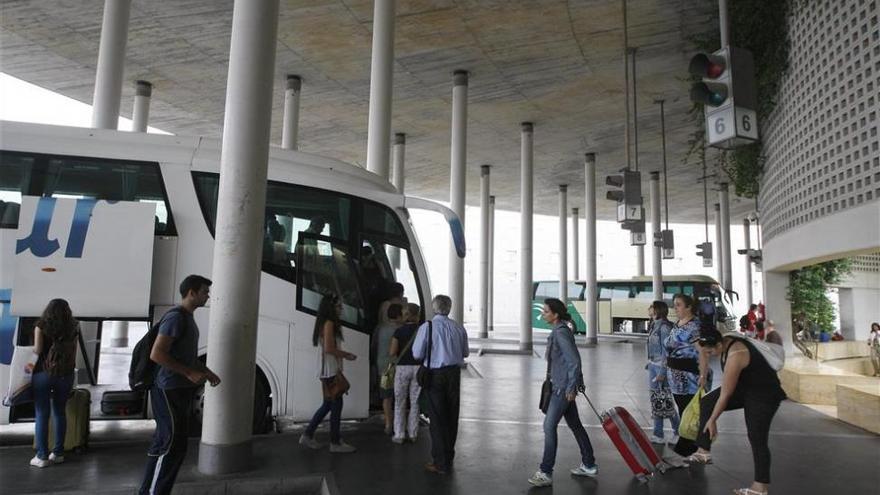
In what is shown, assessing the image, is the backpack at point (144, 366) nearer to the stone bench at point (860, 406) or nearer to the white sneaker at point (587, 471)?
the white sneaker at point (587, 471)

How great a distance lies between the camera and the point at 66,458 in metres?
5.39

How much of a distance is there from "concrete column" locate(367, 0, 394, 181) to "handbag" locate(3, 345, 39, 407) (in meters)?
6.73

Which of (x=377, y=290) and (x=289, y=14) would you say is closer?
(x=377, y=290)

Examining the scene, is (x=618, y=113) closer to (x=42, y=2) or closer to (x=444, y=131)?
(x=444, y=131)

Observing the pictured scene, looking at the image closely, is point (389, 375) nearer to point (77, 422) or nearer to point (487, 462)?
point (487, 462)

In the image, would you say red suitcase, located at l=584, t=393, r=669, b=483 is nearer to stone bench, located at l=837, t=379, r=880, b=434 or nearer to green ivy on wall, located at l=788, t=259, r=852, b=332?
stone bench, located at l=837, t=379, r=880, b=434

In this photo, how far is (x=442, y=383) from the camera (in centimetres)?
523

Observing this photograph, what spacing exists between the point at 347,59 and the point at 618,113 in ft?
29.9

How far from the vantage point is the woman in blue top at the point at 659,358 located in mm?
6023

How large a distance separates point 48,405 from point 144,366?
182 centimetres

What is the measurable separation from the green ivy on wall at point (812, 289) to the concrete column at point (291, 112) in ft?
40.8

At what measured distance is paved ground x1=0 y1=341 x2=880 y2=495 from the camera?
4.78 m

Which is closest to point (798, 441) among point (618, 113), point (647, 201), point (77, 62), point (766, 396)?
point (766, 396)

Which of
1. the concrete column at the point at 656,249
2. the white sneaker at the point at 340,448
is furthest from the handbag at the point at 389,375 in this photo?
the concrete column at the point at 656,249
